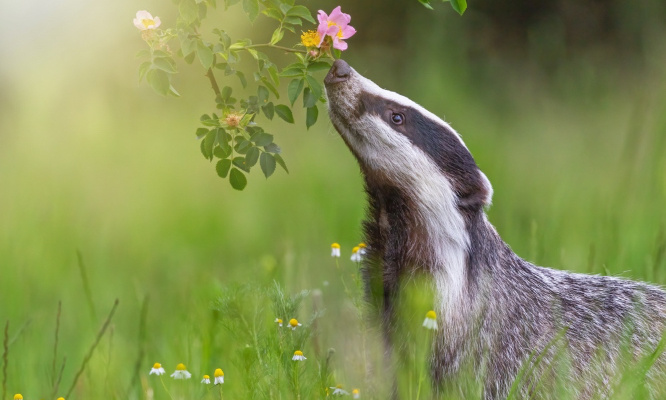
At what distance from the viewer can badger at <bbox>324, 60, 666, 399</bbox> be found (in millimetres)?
3311

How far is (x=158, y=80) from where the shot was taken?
112 inches

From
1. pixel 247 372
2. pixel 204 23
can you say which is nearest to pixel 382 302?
pixel 247 372

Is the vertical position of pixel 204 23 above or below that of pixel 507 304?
above

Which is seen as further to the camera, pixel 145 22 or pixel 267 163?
pixel 267 163

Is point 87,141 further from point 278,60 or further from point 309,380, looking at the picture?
point 309,380

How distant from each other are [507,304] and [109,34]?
576cm

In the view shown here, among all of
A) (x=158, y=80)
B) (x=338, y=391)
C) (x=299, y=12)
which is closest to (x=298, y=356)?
(x=338, y=391)

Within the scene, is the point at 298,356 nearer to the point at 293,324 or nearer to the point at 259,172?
the point at 293,324

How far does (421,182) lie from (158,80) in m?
1.07

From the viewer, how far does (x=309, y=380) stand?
3078 millimetres

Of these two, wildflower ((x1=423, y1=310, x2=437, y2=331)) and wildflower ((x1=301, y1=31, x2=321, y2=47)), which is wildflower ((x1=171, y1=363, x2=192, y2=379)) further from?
wildflower ((x1=301, y1=31, x2=321, y2=47))

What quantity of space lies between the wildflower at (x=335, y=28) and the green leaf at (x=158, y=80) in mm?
508

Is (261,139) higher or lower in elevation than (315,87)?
lower

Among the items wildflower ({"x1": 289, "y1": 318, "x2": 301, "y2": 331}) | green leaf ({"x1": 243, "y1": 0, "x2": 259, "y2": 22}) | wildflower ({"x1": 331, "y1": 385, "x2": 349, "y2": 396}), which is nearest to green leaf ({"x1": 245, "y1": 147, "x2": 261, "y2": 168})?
green leaf ({"x1": 243, "y1": 0, "x2": 259, "y2": 22})
